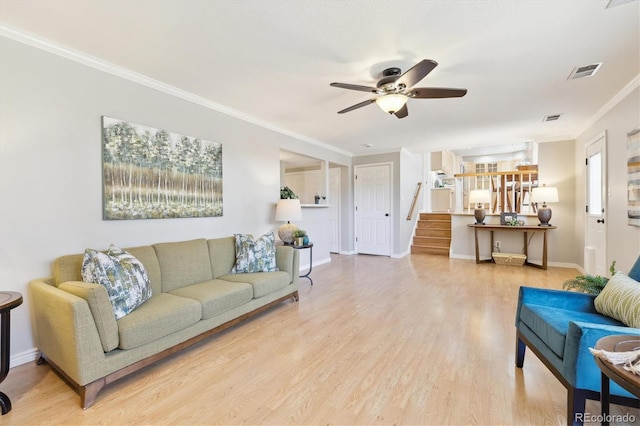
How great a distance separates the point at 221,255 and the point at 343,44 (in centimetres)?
240

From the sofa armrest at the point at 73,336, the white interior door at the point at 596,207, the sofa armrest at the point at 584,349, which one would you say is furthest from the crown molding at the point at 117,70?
the white interior door at the point at 596,207

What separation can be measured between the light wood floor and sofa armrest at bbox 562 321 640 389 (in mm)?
365

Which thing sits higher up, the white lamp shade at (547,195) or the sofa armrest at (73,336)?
the white lamp shade at (547,195)

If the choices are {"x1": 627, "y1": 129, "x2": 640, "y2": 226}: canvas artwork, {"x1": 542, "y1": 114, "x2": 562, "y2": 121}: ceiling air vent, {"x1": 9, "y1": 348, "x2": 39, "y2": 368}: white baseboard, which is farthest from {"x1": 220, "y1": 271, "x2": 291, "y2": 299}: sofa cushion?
{"x1": 542, "y1": 114, "x2": 562, "y2": 121}: ceiling air vent

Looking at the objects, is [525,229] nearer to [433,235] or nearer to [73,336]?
[433,235]

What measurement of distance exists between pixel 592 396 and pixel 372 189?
5533 mm

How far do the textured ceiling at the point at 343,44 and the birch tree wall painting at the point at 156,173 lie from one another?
0.57 m

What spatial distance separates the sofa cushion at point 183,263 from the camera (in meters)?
2.69

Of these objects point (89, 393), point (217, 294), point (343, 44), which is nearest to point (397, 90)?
point (343, 44)

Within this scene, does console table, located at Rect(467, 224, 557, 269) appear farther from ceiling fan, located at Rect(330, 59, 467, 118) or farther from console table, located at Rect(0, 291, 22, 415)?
console table, located at Rect(0, 291, 22, 415)

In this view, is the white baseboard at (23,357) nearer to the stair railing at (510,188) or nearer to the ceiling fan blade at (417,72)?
the ceiling fan blade at (417,72)

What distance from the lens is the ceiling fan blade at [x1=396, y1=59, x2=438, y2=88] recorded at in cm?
208

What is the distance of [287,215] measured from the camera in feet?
13.4

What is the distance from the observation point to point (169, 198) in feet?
9.98
